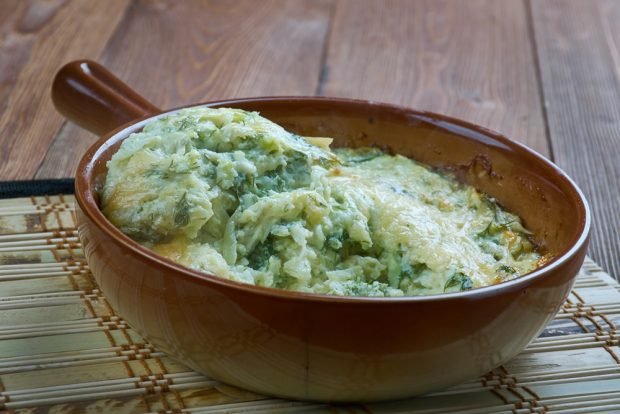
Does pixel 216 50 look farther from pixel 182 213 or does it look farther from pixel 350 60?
pixel 182 213

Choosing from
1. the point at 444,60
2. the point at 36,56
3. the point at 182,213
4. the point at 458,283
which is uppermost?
the point at 182,213

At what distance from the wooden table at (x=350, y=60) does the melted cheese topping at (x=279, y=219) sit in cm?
112

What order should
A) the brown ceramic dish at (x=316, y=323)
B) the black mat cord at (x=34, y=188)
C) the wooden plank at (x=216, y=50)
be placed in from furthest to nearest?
1. the wooden plank at (x=216, y=50)
2. the black mat cord at (x=34, y=188)
3. the brown ceramic dish at (x=316, y=323)

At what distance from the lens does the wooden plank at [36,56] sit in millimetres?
3093

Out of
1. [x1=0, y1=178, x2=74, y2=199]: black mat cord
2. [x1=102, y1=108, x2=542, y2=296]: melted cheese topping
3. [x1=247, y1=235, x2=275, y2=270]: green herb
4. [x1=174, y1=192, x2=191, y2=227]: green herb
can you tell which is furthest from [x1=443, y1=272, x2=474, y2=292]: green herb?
[x1=0, y1=178, x2=74, y2=199]: black mat cord

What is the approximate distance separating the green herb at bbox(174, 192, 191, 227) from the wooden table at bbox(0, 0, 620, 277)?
131 cm

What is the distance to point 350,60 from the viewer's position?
4.16 meters

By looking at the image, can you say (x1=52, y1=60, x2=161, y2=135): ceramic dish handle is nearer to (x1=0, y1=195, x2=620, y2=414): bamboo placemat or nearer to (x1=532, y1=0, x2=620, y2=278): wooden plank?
(x1=0, y1=195, x2=620, y2=414): bamboo placemat

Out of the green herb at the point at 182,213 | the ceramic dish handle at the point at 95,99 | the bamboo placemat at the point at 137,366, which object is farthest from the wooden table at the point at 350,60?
the green herb at the point at 182,213

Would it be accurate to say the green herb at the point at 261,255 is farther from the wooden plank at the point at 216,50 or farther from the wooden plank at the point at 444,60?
the wooden plank at the point at 444,60

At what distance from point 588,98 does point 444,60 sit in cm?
75

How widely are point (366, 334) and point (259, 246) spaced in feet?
1.28

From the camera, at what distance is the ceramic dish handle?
7.81 ft

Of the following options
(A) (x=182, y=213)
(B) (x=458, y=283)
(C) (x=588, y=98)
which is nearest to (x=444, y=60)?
(C) (x=588, y=98)
